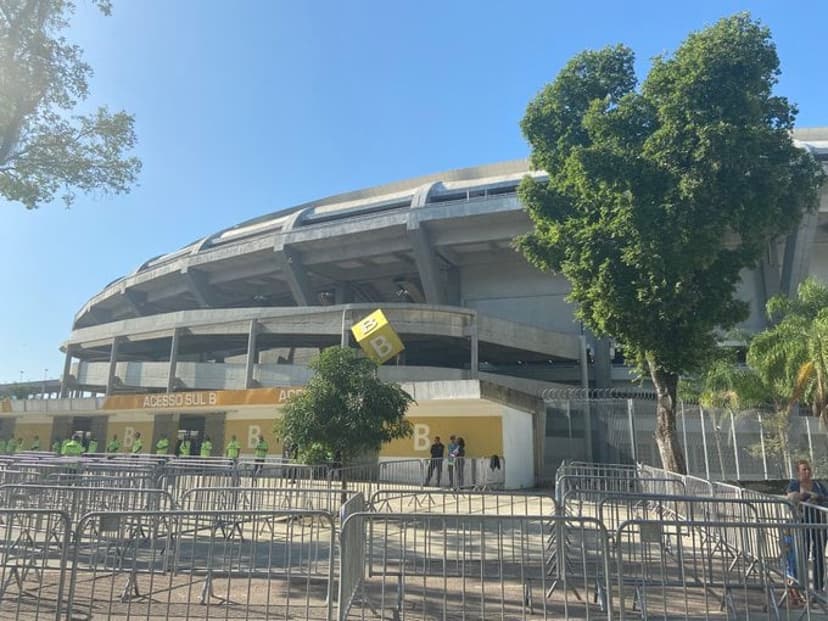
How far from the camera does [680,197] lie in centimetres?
1257

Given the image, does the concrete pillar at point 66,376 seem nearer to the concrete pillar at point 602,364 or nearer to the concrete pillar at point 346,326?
the concrete pillar at point 346,326

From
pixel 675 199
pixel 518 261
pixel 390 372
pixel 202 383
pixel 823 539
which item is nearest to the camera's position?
pixel 823 539

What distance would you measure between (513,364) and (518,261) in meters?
7.16

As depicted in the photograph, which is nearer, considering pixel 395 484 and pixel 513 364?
pixel 395 484

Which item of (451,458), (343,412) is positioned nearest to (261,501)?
(343,412)

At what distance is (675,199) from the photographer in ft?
41.8

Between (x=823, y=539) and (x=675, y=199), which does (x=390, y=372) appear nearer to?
(x=675, y=199)

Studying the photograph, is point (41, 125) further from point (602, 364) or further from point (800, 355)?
point (602, 364)

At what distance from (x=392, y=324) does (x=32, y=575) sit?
78.9ft

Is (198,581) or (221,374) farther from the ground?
(221,374)

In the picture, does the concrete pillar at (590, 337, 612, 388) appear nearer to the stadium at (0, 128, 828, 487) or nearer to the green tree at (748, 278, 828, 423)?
the stadium at (0, 128, 828, 487)

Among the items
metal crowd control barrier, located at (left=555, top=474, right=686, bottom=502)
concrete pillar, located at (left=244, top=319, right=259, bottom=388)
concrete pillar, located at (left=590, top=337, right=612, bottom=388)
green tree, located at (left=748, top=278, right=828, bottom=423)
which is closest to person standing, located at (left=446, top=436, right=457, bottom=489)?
metal crowd control barrier, located at (left=555, top=474, right=686, bottom=502)

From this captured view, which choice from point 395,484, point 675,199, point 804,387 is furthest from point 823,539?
point 395,484

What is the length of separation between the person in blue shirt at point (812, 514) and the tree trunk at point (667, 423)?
7111 millimetres
